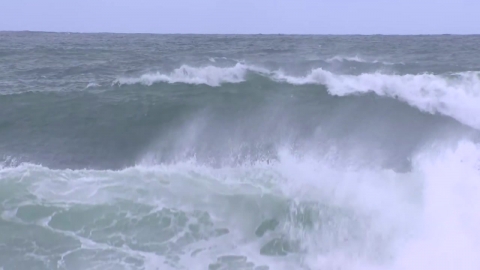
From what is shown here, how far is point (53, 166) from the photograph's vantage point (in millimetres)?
9008

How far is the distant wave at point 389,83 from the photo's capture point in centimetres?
1189

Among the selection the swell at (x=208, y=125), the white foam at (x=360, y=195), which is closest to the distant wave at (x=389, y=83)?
the swell at (x=208, y=125)

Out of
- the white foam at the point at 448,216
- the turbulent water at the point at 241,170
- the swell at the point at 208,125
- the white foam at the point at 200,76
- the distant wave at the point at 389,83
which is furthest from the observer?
the white foam at the point at 200,76

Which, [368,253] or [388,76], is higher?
[388,76]

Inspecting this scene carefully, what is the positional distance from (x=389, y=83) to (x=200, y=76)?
17.5ft

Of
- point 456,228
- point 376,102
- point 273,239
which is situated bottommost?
point 273,239

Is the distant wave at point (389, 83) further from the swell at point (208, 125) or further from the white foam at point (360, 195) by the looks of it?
the white foam at point (360, 195)

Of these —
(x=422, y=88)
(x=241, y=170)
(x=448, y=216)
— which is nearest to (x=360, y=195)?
(x=448, y=216)

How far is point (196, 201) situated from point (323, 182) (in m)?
2.01

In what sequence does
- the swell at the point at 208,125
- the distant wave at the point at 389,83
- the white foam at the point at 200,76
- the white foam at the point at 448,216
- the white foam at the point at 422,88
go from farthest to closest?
the white foam at the point at 200,76 → the distant wave at the point at 389,83 → the white foam at the point at 422,88 → the swell at the point at 208,125 → the white foam at the point at 448,216

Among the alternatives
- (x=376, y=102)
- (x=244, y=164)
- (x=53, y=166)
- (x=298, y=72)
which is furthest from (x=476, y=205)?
(x=298, y=72)

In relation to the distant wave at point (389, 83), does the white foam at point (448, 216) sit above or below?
below

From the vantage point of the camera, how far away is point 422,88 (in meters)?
12.8

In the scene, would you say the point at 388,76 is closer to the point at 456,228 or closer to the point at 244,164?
the point at 244,164
